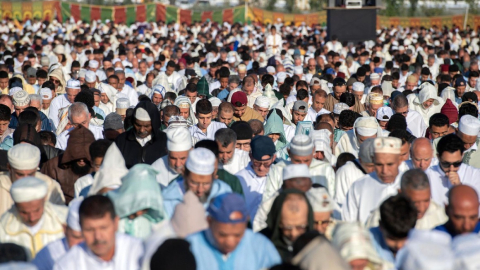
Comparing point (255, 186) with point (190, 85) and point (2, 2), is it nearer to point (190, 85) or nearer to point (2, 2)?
point (190, 85)

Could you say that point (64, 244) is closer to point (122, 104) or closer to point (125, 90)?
point (122, 104)

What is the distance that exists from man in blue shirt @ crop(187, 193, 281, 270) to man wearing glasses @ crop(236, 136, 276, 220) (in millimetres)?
2299

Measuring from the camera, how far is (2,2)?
40.6m

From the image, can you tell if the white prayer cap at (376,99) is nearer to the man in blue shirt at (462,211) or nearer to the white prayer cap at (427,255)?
the man in blue shirt at (462,211)

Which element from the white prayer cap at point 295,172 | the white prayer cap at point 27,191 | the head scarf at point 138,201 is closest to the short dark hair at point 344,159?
the white prayer cap at point 295,172

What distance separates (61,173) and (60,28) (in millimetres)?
24994

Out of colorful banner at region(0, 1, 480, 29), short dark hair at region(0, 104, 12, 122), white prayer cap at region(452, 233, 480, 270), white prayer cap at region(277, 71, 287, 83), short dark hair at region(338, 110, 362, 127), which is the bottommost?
colorful banner at region(0, 1, 480, 29)

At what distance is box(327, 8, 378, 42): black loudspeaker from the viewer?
2725cm

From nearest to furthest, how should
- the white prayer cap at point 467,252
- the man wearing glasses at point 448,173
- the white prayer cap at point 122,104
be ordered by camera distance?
the white prayer cap at point 467,252, the man wearing glasses at point 448,173, the white prayer cap at point 122,104

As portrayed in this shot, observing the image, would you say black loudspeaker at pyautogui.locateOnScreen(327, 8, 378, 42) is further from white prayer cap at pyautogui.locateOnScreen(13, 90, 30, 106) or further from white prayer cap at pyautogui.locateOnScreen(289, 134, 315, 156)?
white prayer cap at pyautogui.locateOnScreen(289, 134, 315, 156)

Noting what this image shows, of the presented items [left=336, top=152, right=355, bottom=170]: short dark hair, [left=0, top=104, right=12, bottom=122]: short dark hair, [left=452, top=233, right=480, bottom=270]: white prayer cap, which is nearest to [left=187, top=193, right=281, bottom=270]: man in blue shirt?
[left=452, top=233, right=480, bottom=270]: white prayer cap

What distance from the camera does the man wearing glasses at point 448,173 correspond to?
6.26 m

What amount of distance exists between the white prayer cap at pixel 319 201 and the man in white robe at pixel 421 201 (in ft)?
1.42

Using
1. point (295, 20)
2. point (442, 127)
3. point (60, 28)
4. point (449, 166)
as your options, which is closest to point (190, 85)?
point (442, 127)
